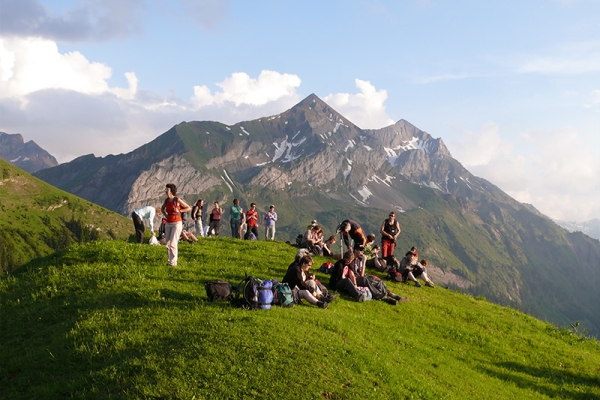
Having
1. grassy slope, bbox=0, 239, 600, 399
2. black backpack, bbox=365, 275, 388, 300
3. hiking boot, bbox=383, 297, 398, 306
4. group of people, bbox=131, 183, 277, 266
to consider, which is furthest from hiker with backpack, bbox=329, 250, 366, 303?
group of people, bbox=131, 183, 277, 266

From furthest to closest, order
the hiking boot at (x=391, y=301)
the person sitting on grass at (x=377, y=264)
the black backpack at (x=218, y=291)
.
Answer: the person sitting on grass at (x=377, y=264) → the hiking boot at (x=391, y=301) → the black backpack at (x=218, y=291)

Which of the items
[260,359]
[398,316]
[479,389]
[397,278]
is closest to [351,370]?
[260,359]

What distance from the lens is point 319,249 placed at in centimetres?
3133

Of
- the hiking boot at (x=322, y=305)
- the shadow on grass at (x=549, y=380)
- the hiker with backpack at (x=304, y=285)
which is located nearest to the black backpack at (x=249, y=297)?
the hiker with backpack at (x=304, y=285)

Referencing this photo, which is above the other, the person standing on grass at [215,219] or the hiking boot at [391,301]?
the person standing on grass at [215,219]

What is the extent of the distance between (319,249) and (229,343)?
19.6m

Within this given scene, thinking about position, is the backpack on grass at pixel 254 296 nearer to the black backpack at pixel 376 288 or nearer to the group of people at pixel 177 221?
the group of people at pixel 177 221

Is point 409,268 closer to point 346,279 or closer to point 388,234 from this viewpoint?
point 388,234

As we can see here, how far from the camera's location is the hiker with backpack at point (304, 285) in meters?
18.5

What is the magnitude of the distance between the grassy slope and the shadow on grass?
7cm

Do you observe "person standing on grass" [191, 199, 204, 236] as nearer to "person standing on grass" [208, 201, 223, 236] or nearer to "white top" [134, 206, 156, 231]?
"person standing on grass" [208, 201, 223, 236]

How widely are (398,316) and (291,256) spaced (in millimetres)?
9626

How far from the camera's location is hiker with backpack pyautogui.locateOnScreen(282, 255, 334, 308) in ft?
60.7

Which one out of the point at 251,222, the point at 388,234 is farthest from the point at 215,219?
the point at 388,234
